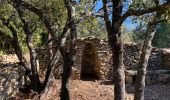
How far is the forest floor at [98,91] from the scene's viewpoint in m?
14.0

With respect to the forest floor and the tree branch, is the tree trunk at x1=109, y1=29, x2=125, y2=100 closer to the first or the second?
the tree branch

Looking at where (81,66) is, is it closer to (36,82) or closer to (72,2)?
(36,82)

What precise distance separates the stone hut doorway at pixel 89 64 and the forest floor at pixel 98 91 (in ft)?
3.99

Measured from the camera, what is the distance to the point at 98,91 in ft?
50.0

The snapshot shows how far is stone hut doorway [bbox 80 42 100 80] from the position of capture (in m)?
18.5

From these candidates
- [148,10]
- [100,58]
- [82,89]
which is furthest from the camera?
[100,58]

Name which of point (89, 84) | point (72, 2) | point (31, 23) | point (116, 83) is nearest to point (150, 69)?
point (89, 84)

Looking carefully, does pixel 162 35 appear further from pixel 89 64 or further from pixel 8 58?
pixel 8 58

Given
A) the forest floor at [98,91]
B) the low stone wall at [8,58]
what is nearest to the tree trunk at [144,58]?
the forest floor at [98,91]

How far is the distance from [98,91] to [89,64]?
12.9 feet

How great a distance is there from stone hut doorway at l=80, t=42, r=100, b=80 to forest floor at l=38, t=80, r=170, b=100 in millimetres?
1217

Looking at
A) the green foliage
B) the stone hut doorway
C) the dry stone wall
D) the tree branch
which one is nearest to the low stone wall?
the dry stone wall

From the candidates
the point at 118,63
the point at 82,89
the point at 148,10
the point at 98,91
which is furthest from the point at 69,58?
the point at 98,91

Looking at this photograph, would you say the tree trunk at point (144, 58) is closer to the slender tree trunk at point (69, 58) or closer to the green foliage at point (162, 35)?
the slender tree trunk at point (69, 58)
